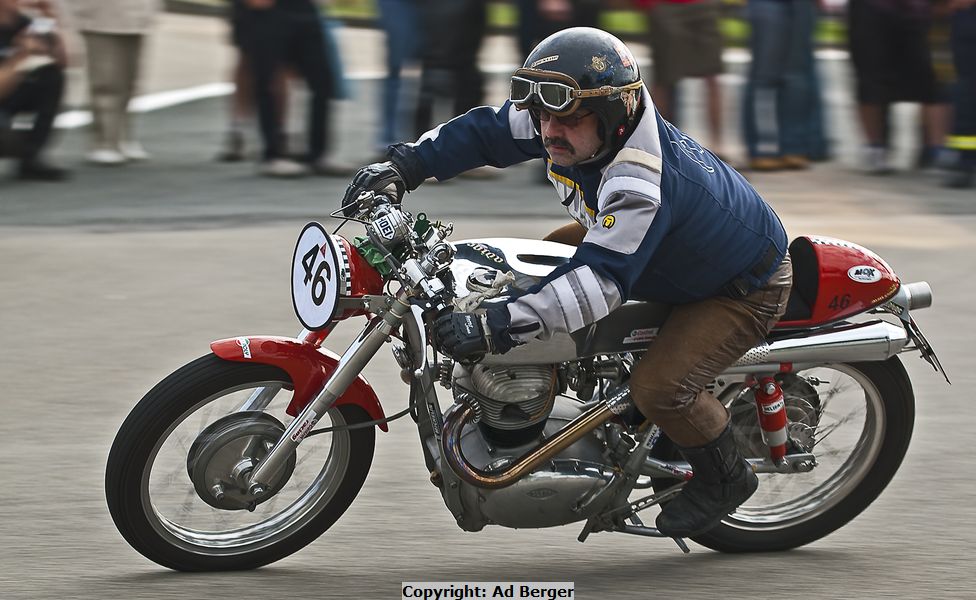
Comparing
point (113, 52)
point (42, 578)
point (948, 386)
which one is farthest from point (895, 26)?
point (42, 578)

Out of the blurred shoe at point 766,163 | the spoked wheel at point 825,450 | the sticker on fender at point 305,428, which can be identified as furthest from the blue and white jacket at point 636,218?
the blurred shoe at point 766,163

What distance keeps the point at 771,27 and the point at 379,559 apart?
6.68 meters

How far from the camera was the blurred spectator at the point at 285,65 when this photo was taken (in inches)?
384

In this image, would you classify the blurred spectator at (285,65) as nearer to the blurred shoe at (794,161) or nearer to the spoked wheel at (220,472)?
the blurred shoe at (794,161)

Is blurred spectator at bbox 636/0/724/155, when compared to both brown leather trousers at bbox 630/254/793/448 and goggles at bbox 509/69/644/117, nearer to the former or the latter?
brown leather trousers at bbox 630/254/793/448

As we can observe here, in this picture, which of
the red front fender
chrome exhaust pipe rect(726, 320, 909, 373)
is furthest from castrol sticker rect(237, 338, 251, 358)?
chrome exhaust pipe rect(726, 320, 909, 373)

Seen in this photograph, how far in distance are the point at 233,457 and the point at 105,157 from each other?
6448 mm

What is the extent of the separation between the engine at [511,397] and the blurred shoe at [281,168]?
19.4 ft

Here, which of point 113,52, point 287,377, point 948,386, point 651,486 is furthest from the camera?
point 113,52

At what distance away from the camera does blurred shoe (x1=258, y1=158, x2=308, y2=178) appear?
1006cm

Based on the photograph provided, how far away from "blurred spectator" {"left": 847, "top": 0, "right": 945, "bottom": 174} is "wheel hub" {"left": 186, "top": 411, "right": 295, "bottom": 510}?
23.1ft

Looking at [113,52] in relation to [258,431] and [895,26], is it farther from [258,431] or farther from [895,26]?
[258,431]

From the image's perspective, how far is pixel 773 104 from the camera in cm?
1061

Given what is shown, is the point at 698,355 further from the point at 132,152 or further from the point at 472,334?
the point at 132,152
